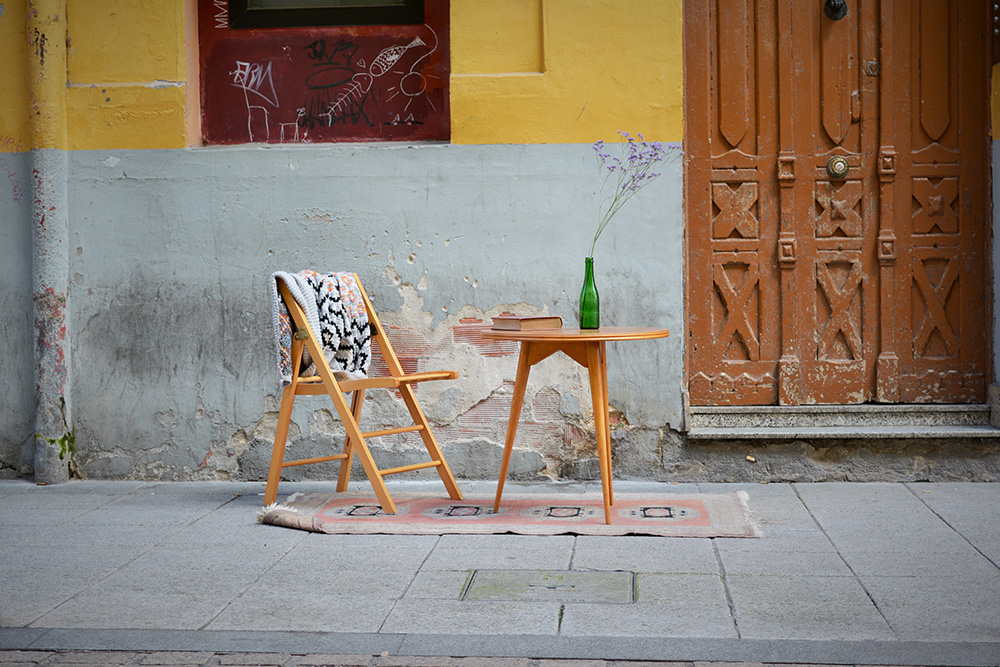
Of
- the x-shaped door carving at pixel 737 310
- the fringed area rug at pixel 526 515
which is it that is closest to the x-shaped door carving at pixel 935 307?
the x-shaped door carving at pixel 737 310

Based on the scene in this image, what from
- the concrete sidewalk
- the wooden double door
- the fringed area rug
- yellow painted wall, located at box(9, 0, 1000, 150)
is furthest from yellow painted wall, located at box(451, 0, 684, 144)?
the concrete sidewalk

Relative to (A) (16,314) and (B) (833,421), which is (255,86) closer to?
(A) (16,314)

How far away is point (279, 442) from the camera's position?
455 cm

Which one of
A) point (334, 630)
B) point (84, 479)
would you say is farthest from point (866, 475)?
point (84, 479)

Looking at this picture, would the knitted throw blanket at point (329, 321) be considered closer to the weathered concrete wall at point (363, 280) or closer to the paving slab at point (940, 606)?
the weathered concrete wall at point (363, 280)

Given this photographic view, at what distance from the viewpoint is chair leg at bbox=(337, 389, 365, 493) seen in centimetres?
473

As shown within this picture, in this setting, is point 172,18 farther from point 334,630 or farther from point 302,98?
point 334,630

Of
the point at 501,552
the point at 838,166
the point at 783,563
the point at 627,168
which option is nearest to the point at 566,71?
the point at 627,168

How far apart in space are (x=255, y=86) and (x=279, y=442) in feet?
6.96

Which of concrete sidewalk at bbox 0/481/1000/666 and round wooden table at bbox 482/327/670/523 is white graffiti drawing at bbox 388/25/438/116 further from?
concrete sidewalk at bbox 0/481/1000/666

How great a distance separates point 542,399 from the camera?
518 cm

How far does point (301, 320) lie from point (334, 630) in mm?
1808

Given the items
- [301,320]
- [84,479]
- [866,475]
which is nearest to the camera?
[301,320]

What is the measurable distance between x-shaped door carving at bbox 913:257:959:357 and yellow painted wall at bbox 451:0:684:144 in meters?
1.47
